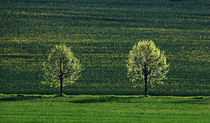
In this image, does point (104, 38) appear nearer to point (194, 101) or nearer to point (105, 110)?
point (194, 101)

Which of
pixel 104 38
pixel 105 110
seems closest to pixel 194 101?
pixel 105 110

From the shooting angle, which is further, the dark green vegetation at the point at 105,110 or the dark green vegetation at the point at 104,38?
the dark green vegetation at the point at 104,38

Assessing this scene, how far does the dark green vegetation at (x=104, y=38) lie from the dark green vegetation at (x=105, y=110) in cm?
1145

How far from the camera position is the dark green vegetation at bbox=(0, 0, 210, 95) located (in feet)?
207

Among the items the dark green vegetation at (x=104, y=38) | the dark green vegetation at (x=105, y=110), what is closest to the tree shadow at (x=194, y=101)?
the dark green vegetation at (x=105, y=110)

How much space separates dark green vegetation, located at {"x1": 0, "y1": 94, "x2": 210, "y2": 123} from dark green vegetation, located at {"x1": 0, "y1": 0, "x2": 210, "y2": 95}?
1145 cm

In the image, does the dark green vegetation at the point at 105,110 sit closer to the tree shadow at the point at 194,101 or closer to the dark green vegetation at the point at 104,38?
the tree shadow at the point at 194,101

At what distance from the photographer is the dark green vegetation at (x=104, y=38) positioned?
2482 inches

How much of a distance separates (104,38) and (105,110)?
2022 inches

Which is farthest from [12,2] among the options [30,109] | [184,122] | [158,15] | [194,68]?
[184,122]

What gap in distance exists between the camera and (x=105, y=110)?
1515 inches

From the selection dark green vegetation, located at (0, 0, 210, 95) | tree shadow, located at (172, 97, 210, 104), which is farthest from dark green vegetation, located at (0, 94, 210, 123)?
dark green vegetation, located at (0, 0, 210, 95)

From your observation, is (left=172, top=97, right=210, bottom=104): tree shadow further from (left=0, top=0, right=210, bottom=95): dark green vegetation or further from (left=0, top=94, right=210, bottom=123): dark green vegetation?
(left=0, top=0, right=210, bottom=95): dark green vegetation

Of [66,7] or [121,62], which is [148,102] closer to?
[121,62]
